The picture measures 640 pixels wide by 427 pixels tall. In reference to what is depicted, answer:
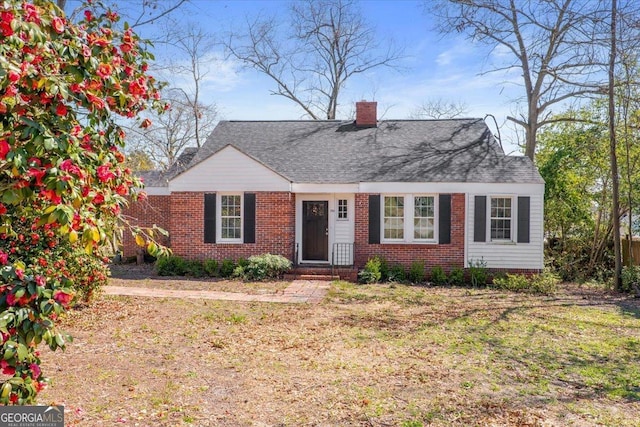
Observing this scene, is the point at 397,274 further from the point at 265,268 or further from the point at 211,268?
the point at 211,268

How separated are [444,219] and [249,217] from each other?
5915mm

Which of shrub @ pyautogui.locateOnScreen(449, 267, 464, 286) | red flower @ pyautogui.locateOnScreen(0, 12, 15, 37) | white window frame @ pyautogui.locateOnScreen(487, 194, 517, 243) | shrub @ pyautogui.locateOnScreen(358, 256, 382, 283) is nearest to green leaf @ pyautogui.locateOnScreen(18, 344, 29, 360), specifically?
red flower @ pyautogui.locateOnScreen(0, 12, 15, 37)

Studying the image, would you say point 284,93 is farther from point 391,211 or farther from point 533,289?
point 533,289

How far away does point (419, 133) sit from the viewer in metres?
15.7

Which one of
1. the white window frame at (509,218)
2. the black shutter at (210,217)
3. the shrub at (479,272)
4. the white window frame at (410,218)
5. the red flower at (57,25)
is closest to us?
the red flower at (57,25)

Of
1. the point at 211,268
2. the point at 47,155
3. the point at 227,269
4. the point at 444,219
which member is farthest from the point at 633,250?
the point at 47,155

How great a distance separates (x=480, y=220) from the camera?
1245cm

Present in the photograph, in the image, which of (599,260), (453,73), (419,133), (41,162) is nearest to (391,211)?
(419,133)

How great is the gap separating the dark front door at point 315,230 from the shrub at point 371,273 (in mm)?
1558

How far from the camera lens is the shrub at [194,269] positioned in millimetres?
12600

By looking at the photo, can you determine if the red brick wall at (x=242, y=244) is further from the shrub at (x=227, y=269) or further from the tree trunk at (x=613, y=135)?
the tree trunk at (x=613, y=135)

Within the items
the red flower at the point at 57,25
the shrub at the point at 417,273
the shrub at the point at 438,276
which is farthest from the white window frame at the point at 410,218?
the red flower at the point at 57,25

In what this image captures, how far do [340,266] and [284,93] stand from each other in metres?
15.8

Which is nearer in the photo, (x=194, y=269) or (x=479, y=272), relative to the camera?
(x=479, y=272)
